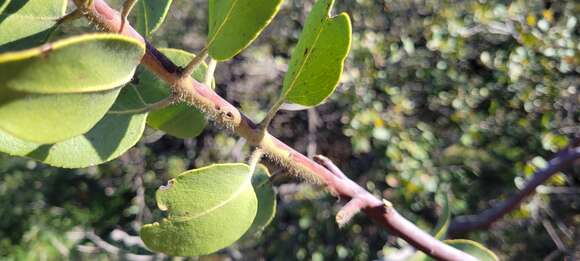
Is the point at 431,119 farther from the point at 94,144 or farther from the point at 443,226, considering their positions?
the point at 94,144

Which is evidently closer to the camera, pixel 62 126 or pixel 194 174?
pixel 62 126

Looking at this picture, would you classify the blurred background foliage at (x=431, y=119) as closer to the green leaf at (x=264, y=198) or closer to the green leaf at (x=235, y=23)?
the green leaf at (x=264, y=198)

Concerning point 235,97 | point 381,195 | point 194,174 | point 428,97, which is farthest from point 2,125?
point 235,97

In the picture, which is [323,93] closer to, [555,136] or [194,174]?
[194,174]

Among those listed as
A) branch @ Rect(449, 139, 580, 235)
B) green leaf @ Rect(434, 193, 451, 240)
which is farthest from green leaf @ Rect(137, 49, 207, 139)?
branch @ Rect(449, 139, 580, 235)

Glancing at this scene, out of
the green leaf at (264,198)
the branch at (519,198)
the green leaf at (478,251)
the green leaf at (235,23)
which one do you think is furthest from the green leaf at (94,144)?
the branch at (519,198)

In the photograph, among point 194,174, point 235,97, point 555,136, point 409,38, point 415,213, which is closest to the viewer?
point 194,174

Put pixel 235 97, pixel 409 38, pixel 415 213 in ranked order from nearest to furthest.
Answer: pixel 415 213, pixel 409 38, pixel 235 97

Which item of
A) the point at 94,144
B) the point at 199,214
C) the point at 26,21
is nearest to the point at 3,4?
the point at 26,21
